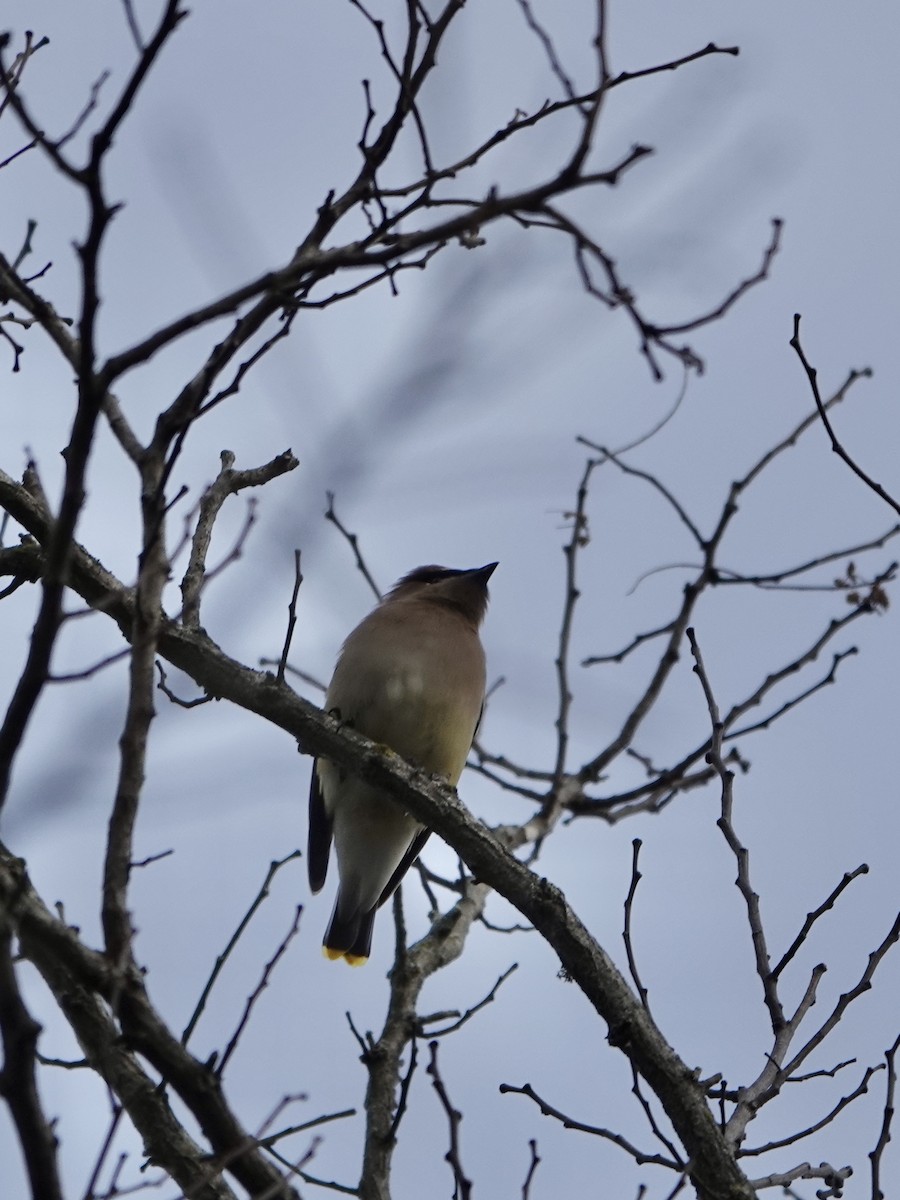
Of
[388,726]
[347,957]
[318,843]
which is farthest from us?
[347,957]

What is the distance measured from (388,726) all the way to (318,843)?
2.54 ft

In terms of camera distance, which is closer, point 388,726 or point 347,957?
point 388,726

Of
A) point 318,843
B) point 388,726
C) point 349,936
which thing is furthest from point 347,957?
point 388,726

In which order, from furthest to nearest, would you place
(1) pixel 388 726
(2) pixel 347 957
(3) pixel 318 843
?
(2) pixel 347 957, (3) pixel 318 843, (1) pixel 388 726

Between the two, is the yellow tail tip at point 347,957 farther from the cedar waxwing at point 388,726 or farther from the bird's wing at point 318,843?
the bird's wing at point 318,843

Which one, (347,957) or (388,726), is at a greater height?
(388,726)

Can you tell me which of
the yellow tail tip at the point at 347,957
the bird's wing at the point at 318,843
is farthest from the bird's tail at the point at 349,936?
the bird's wing at the point at 318,843

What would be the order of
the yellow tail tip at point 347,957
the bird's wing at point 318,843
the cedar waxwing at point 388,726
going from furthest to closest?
1. the yellow tail tip at point 347,957
2. the bird's wing at point 318,843
3. the cedar waxwing at point 388,726

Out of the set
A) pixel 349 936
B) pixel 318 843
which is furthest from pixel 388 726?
pixel 349 936

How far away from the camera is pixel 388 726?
6711 millimetres

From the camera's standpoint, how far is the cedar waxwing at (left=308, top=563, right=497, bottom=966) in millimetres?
6707

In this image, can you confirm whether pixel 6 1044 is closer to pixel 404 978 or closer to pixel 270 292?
pixel 270 292

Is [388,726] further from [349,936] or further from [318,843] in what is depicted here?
[349,936]

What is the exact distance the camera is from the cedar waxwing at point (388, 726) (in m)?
6.71
